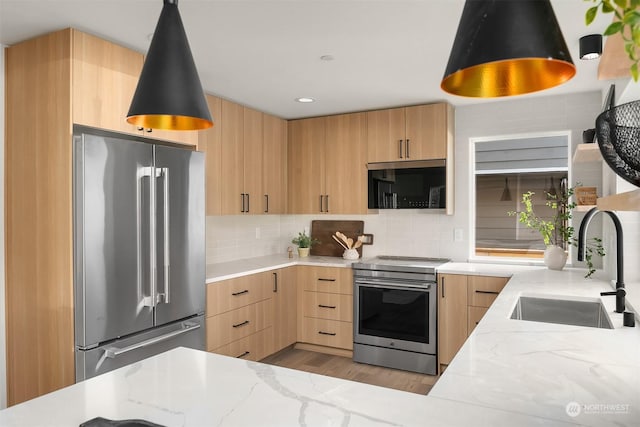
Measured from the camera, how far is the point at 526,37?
A: 2.23ft

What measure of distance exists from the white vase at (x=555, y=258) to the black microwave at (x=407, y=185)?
37.4 inches

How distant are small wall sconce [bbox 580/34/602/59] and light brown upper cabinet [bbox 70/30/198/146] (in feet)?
8.41

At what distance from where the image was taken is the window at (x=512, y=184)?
13.1 feet

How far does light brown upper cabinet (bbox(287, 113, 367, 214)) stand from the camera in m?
4.43

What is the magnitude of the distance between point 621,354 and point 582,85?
2.71 meters

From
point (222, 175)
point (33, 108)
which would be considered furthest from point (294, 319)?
point (33, 108)

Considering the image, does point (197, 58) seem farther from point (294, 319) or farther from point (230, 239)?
point (294, 319)

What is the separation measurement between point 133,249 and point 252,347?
5.29ft

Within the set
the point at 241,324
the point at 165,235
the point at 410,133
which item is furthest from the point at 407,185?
the point at 165,235

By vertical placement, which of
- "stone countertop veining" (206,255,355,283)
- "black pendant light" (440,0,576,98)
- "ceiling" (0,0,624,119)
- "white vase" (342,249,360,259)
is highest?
"ceiling" (0,0,624,119)

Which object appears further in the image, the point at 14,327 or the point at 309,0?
the point at 14,327

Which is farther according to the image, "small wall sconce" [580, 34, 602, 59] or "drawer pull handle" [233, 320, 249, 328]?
"drawer pull handle" [233, 320, 249, 328]

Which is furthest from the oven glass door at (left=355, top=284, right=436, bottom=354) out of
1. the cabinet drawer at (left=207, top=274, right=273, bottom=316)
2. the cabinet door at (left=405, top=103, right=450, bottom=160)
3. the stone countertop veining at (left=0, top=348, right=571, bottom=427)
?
the stone countertop veining at (left=0, top=348, right=571, bottom=427)

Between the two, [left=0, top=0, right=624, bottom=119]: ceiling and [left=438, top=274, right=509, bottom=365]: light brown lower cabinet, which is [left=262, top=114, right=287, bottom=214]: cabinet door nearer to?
[left=0, top=0, right=624, bottom=119]: ceiling
